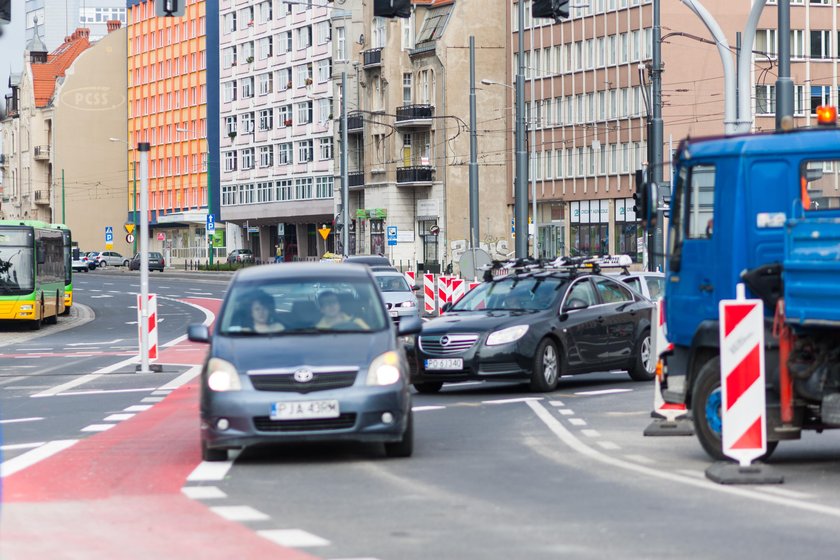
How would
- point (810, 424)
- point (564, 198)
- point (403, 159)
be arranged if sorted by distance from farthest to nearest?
point (403, 159)
point (564, 198)
point (810, 424)

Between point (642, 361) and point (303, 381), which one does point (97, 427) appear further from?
point (642, 361)

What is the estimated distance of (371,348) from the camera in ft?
45.9

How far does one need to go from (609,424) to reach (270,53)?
107m

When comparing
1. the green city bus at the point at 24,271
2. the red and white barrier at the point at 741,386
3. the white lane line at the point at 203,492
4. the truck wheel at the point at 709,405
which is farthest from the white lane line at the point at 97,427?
the green city bus at the point at 24,271

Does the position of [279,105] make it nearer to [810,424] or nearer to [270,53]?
[270,53]

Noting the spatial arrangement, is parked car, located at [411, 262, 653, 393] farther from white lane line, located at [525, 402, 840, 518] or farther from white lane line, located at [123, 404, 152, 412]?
white lane line, located at [525, 402, 840, 518]

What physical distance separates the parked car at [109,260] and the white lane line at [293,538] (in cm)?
13134

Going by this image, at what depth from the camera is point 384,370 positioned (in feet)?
45.5

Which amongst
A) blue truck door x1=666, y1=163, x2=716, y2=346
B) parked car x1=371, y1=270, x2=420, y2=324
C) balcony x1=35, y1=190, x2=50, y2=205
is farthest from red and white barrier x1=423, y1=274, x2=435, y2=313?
balcony x1=35, y1=190, x2=50, y2=205

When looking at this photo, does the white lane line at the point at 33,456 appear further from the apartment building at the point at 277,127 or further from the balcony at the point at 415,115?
the apartment building at the point at 277,127

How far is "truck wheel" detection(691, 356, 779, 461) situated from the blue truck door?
684mm

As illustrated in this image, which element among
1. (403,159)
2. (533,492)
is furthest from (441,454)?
(403,159)

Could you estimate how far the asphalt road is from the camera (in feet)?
31.3

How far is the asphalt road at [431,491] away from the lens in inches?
375
